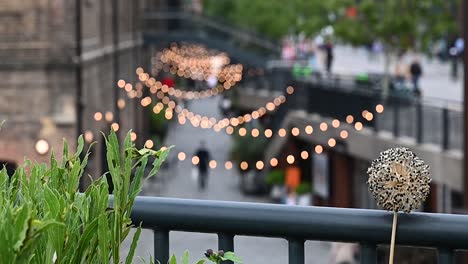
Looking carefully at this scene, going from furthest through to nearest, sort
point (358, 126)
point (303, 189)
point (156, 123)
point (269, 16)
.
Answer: point (269, 16) → point (156, 123) → point (303, 189) → point (358, 126)

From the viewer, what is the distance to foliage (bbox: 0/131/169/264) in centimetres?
217

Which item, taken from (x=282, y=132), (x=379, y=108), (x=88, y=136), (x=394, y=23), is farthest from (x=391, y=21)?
(x=88, y=136)

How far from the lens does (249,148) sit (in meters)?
35.7

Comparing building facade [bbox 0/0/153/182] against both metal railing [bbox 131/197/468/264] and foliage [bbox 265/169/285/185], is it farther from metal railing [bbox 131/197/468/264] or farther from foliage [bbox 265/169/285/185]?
metal railing [bbox 131/197/468/264]

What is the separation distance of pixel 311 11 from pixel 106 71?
22003mm

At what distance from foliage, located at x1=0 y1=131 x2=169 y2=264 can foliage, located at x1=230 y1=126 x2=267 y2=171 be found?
3268 centimetres

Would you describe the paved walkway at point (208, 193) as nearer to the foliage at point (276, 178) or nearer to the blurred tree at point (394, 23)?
the foliage at point (276, 178)

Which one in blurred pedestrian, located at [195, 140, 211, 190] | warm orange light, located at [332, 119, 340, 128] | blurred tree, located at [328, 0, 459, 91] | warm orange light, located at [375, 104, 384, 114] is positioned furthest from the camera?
blurred pedestrian, located at [195, 140, 211, 190]

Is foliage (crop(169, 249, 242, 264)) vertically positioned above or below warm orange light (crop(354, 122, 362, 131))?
above

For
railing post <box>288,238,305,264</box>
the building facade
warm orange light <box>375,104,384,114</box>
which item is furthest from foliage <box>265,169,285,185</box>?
railing post <box>288,238,305,264</box>

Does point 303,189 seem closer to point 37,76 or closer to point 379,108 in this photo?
point 379,108

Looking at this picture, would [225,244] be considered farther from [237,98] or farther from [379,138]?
[237,98]

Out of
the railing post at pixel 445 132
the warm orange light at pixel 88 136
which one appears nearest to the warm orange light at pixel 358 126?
the railing post at pixel 445 132

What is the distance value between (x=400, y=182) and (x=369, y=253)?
0.77 ft
